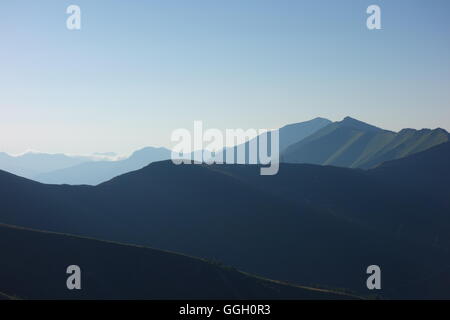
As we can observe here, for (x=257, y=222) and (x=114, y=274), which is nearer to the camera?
(x=114, y=274)

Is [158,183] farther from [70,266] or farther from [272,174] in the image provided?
[70,266]

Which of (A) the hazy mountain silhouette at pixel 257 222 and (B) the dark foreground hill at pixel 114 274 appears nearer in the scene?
(B) the dark foreground hill at pixel 114 274

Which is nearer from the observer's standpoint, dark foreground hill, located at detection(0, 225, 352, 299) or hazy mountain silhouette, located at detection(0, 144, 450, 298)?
dark foreground hill, located at detection(0, 225, 352, 299)

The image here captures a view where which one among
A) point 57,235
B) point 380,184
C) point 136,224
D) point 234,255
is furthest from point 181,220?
point 380,184
